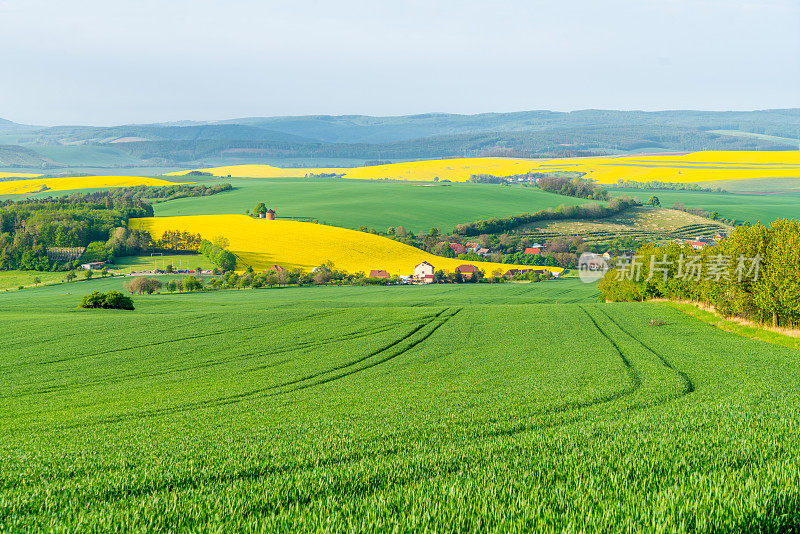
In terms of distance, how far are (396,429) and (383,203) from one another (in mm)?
143317

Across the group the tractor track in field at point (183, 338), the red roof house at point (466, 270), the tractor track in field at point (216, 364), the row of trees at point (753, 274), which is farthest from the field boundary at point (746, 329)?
the red roof house at point (466, 270)

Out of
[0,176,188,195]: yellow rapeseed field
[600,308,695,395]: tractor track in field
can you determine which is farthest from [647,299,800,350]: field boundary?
Result: [0,176,188,195]: yellow rapeseed field

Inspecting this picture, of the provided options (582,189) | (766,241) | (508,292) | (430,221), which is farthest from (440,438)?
(582,189)

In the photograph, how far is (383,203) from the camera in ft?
513

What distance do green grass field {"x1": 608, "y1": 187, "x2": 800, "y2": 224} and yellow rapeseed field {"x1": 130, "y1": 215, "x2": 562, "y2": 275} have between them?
73.1 meters

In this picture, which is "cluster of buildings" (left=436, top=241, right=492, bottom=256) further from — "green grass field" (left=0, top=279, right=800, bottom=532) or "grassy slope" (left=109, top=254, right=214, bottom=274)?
"green grass field" (left=0, top=279, right=800, bottom=532)

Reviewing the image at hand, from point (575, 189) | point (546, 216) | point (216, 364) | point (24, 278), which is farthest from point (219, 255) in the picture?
point (575, 189)

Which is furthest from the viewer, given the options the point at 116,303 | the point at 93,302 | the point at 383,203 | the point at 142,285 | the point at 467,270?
the point at 383,203

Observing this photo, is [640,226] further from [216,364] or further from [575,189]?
[216,364]

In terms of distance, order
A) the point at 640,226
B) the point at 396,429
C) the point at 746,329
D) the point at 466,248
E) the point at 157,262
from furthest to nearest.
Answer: the point at 640,226, the point at 466,248, the point at 157,262, the point at 746,329, the point at 396,429

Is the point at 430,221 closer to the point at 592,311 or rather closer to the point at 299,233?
the point at 299,233

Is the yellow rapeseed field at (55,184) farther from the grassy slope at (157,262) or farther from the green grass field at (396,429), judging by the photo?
the green grass field at (396,429)

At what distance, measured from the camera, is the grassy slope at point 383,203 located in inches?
5482

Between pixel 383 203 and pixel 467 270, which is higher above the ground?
pixel 383 203
